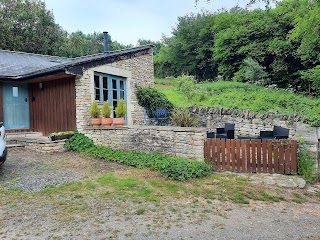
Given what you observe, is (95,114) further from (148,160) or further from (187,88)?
(187,88)

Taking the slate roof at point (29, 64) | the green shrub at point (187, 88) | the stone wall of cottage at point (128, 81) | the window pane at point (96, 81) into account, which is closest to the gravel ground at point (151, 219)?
the stone wall of cottage at point (128, 81)

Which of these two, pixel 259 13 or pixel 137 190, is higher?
pixel 259 13

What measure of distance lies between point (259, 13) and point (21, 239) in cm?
2519

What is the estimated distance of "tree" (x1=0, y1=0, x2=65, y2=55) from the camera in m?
23.5

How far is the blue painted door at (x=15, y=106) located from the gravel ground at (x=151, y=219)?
5.99 metres

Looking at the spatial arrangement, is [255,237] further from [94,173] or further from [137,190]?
[94,173]

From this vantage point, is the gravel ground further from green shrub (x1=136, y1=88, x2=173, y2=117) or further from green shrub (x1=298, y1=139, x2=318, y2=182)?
green shrub (x1=136, y1=88, x2=173, y2=117)

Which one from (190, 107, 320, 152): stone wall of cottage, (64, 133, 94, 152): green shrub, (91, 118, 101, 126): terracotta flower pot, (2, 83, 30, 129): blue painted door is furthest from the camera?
(2, 83, 30, 129): blue painted door

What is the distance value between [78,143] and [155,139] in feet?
9.66

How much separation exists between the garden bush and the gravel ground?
1.52 metres


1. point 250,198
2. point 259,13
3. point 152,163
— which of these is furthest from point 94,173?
point 259,13

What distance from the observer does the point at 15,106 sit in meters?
10.9

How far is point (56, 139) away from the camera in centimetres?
898

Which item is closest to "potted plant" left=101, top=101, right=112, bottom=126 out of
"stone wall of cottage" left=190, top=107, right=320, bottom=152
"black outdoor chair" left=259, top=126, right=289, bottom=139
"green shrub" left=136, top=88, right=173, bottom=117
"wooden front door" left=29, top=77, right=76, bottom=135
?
"wooden front door" left=29, top=77, right=76, bottom=135
